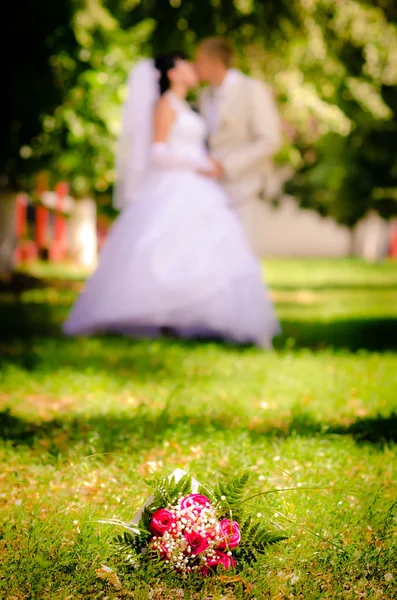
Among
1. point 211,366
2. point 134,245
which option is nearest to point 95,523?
point 211,366

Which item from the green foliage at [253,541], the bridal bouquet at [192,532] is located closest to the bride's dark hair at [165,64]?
the bridal bouquet at [192,532]

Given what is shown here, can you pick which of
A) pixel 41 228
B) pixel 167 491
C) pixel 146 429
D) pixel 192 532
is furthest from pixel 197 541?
pixel 41 228

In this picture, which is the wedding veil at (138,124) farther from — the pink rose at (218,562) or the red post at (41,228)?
the red post at (41,228)

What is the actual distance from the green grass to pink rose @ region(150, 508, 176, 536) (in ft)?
0.43

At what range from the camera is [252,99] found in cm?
700

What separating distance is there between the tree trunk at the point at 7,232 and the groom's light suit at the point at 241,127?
24.6ft

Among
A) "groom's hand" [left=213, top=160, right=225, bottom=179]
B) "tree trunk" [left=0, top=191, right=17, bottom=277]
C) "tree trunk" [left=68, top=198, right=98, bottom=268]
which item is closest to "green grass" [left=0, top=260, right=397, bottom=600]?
"groom's hand" [left=213, top=160, right=225, bottom=179]

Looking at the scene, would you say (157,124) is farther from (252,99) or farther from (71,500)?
(71,500)

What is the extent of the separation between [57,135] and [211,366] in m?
6.97

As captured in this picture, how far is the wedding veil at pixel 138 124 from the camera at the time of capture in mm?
6941

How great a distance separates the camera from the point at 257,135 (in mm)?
7125

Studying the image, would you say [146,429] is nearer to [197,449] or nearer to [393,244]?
[197,449]

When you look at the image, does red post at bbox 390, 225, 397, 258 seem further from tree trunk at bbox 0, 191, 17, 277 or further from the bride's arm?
the bride's arm

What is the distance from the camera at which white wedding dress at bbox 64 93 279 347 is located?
22.2 ft
